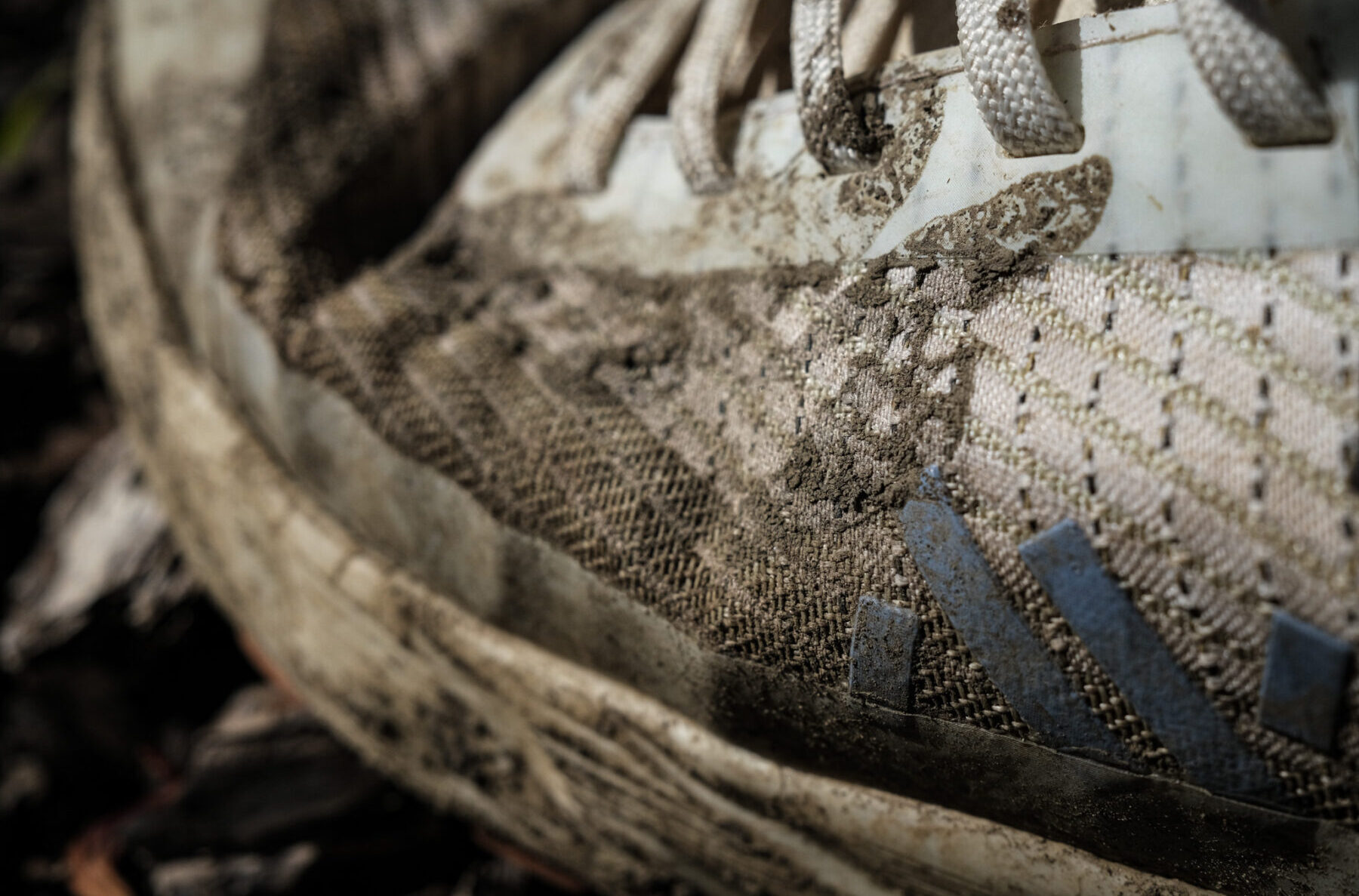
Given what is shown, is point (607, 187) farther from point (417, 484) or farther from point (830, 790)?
point (830, 790)

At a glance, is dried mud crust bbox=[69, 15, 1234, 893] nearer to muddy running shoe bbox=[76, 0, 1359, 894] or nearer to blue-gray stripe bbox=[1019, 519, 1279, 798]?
muddy running shoe bbox=[76, 0, 1359, 894]

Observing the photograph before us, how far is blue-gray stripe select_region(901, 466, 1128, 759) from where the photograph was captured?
527 millimetres

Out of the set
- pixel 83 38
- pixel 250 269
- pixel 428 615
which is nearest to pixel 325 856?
pixel 428 615

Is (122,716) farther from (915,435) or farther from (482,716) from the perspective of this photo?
(915,435)

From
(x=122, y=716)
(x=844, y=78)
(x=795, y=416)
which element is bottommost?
(x=122, y=716)

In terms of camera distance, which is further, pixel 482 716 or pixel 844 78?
pixel 482 716

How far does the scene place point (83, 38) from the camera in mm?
1382

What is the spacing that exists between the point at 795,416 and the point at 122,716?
122cm

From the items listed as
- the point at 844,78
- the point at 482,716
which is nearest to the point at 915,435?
the point at 844,78

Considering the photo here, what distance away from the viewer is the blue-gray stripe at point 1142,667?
49cm

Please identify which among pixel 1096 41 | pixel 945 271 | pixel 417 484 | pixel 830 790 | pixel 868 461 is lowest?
pixel 830 790

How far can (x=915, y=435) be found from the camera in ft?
1.85

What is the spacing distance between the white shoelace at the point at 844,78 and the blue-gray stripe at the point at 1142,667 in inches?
8.9

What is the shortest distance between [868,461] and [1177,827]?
27 centimetres
